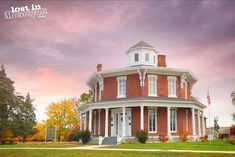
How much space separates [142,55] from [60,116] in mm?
19193

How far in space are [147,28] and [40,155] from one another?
533 inches

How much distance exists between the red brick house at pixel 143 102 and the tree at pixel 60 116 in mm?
12926

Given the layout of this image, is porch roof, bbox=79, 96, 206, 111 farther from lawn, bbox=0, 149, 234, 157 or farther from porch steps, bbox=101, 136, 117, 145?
lawn, bbox=0, 149, 234, 157

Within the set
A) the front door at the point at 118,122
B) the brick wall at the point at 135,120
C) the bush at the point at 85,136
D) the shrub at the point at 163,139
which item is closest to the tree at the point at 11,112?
the bush at the point at 85,136

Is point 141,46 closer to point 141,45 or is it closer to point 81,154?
point 141,45

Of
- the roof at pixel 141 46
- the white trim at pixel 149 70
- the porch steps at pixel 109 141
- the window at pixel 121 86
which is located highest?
the roof at pixel 141 46

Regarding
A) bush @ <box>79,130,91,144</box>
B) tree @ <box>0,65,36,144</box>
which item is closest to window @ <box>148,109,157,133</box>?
bush @ <box>79,130,91,144</box>

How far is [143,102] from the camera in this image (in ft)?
94.1

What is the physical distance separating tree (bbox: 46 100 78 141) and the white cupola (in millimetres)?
16629

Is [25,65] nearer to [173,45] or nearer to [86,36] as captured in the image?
[86,36]

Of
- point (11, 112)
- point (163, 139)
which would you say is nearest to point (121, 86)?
point (163, 139)

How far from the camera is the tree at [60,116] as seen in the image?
46719 millimetres

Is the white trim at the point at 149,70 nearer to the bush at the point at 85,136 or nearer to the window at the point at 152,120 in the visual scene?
the window at the point at 152,120

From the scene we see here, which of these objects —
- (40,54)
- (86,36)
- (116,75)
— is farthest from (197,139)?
(40,54)
